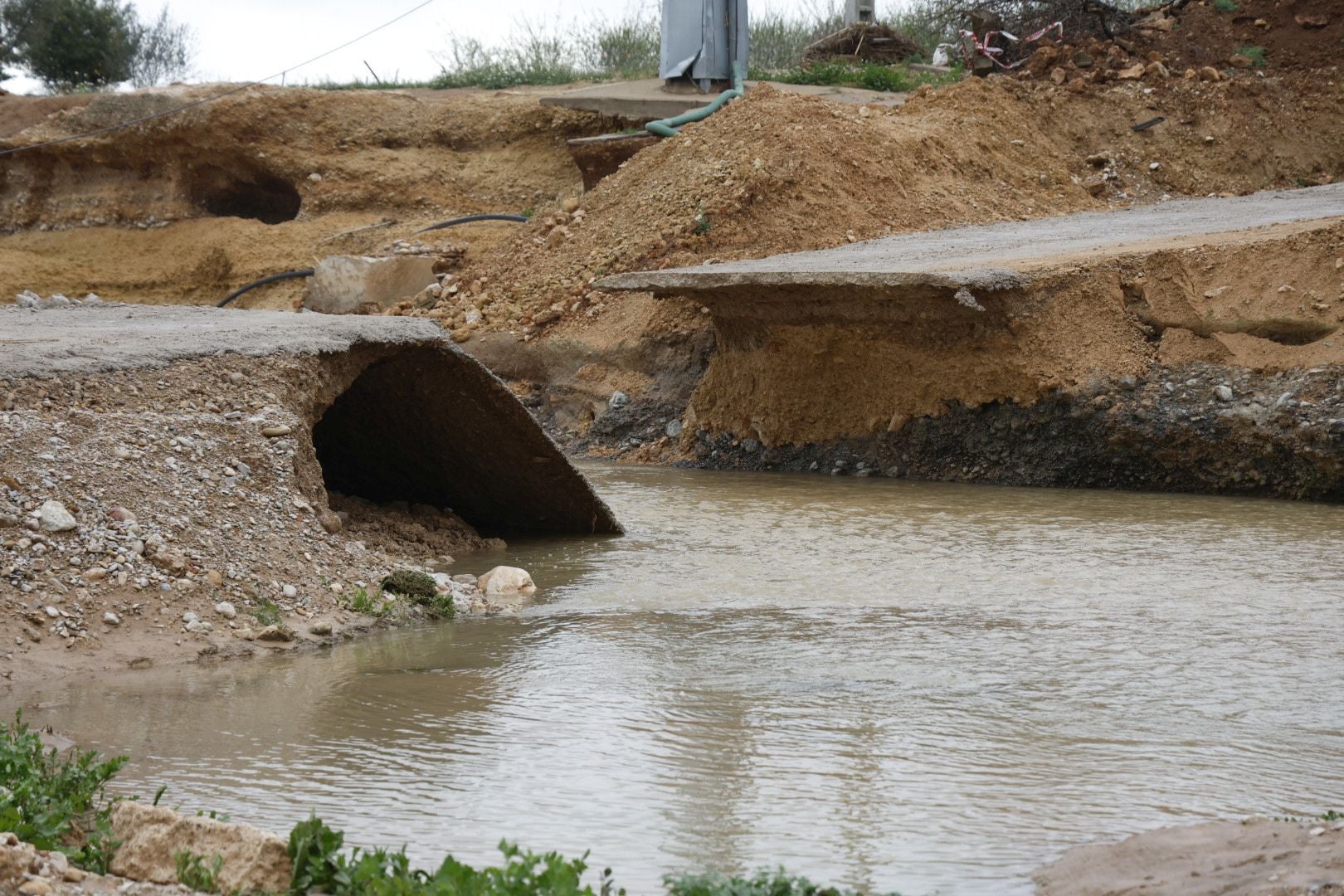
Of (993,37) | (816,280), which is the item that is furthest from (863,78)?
(816,280)

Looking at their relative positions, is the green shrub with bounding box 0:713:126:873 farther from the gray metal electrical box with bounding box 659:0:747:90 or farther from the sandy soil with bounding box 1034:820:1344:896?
the gray metal electrical box with bounding box 659:0:747:90

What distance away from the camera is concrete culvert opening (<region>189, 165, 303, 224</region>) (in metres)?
19.8

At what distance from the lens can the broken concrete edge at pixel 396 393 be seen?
575 cm

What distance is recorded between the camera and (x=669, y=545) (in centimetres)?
636

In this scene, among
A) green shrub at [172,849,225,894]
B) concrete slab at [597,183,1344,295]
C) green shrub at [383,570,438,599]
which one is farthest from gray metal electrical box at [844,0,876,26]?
green shrub at [172,849,225,894]

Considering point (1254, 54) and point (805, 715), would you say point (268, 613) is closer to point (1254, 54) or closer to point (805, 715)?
point (805, 715)

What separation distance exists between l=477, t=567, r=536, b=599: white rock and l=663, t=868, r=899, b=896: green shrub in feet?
9.80

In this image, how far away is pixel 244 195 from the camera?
66.9 feet

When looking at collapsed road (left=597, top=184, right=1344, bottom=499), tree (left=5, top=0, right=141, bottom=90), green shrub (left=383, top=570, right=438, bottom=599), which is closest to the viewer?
green shrub (left=383, top=570, right=438, bottom=599)

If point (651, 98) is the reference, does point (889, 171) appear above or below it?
below

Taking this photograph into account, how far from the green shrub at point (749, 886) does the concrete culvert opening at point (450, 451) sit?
3.91 meters

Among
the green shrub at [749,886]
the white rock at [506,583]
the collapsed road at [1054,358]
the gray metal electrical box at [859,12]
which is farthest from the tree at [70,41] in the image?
the green shrub at [749,886]

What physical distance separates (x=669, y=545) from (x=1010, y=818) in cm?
362

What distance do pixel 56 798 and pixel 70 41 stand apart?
25.8m
